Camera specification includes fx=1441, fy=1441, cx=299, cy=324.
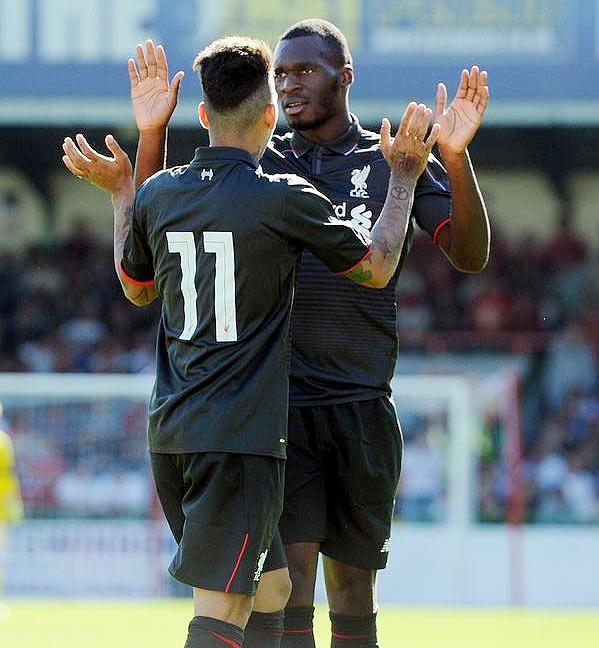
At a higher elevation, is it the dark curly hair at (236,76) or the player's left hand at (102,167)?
the dark curly hair at (236,76)

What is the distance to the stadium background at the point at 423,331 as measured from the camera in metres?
12.8

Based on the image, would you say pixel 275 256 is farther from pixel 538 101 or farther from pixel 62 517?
pixel 538 101

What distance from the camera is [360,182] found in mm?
4672

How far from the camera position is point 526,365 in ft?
53.8

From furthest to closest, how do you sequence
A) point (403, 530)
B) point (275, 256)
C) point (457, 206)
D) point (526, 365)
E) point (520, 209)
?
point (520, 209) < point (526, 365) < point (403, 530) < point (457, 206) < point (275, 256)

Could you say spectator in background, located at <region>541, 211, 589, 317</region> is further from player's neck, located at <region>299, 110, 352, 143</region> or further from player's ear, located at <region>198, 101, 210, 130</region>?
player's ear, located at <region>198, 101, 210, 130</region>

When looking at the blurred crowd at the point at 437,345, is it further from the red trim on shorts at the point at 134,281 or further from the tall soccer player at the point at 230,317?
the tall soccer player at the point at 230,317

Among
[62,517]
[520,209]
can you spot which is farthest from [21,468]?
[520,209]

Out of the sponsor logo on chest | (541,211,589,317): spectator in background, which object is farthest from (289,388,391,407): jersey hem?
(541,211,589,317): spectator in background

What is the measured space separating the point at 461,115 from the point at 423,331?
13212mm

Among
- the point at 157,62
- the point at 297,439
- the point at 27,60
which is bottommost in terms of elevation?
the point at 297,439

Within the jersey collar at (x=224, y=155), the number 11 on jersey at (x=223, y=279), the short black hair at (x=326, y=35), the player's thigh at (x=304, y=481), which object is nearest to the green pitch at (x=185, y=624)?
the player's thigh at (x=304, y=481)

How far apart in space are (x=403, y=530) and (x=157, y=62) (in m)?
8.53

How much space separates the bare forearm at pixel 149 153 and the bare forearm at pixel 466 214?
0.88m
